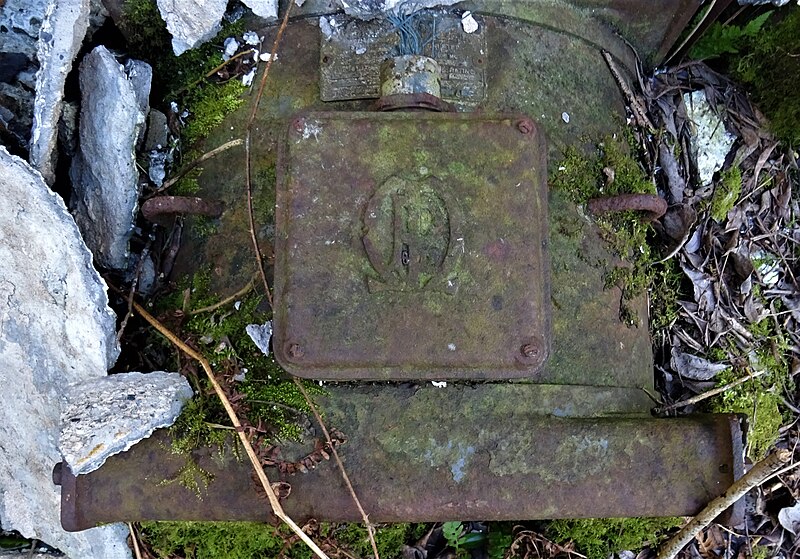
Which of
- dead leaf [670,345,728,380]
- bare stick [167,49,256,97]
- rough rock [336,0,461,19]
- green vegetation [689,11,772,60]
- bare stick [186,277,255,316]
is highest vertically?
green vegetation [689,11,772,60]

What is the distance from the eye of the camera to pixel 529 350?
1702mm

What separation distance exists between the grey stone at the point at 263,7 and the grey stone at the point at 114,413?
3.64ft

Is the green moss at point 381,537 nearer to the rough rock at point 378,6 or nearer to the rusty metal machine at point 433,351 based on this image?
the rusty metal machine at point 433,351

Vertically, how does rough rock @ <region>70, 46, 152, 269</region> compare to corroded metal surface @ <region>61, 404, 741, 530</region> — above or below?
above

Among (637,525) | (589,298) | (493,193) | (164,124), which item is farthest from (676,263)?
(164,124)

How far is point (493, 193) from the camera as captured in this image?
1.77 m

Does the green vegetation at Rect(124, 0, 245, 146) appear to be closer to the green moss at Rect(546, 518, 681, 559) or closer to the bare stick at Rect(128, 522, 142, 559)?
the bare stick at Rect(128, 522, 142, 559)

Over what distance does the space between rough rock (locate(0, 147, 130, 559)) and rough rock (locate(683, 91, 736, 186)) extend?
89.2 inches

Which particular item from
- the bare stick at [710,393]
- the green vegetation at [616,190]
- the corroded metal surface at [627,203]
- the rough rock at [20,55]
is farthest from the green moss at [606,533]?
the rough rock at [20,55]

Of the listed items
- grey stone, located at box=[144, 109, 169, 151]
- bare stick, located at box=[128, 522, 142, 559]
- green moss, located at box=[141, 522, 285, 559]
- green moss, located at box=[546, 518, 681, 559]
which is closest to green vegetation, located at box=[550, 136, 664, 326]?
green moss, located at box=[546, 518, 681, 559]

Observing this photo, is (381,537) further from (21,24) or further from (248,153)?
(21,24)

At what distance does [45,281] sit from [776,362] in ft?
8.50

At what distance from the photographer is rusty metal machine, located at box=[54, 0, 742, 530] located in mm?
1708

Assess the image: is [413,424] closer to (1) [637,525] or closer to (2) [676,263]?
(1) [637,525]
